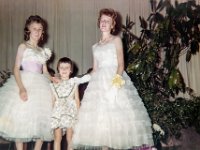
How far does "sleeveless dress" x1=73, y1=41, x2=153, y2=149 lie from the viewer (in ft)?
8.37

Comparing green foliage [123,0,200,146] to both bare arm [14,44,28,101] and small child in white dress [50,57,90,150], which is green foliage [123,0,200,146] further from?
bare arm [14,44,28,101]

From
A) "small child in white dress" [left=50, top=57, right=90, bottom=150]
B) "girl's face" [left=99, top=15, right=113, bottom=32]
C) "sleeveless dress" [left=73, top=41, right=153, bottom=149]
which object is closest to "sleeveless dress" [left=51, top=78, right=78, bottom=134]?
"small child in white dress" [left=50, top=57, right=90, bottom=150]

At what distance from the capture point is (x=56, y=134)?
2812 mm

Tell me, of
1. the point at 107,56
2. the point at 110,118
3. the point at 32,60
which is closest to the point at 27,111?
the point at 32,60

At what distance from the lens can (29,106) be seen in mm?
2748

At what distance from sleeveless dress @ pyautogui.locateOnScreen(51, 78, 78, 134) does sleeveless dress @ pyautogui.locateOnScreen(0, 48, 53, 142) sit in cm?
5

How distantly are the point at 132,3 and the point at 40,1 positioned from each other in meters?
1.72

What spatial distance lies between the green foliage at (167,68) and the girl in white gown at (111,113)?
142 centimetres

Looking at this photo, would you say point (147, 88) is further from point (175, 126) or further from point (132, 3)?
point (132, 3)

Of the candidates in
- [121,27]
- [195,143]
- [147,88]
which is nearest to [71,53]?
[121,27]

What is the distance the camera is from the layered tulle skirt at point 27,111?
2.67 metres

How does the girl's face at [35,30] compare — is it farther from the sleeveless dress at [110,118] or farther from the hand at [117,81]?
the hand at [117,81]

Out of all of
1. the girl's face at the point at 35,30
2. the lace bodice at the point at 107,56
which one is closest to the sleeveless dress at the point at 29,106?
the girl's face at the point at 35,30

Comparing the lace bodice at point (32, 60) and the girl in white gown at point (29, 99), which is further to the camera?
the lace bodice at point (32, 60)
